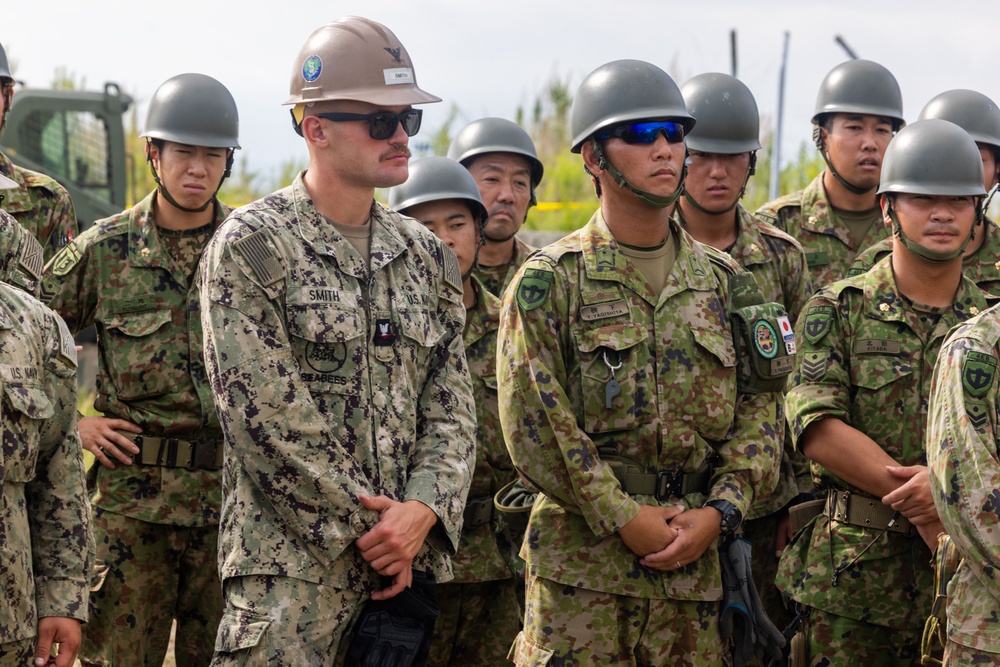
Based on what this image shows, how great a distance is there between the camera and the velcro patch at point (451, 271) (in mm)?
3971

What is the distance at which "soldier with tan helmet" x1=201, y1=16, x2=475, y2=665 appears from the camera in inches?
137

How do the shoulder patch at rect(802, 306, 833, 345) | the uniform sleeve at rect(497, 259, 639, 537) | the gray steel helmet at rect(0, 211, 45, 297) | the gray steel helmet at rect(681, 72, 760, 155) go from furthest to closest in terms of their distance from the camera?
the gray steel helmet at rect(681, 72, 760, 155), the shoulder patch at rect(802, 306, 833, 345), the gray steel helmet at rect(0, 211, 45, 297), the uniform sleeve at rect(497, 259, 639, 537)

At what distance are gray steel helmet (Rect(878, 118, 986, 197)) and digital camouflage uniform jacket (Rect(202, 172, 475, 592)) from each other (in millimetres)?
2009

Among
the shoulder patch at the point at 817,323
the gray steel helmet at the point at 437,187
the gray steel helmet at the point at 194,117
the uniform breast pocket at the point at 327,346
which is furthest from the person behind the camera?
the gray steel helmet at the point at 437,187

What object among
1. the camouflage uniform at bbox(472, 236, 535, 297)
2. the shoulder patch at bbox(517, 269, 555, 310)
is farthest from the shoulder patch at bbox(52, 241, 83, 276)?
the shoulder patch at bbox(517, 269, 555, 310)

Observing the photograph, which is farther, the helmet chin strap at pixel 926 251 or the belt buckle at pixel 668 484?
the helmet chin strap at pixel 926 251

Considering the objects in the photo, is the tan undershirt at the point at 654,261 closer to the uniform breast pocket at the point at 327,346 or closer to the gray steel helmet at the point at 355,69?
the gray steel helmet at the point at 355,69

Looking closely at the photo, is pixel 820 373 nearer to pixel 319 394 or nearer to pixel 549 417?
pixel 549 417

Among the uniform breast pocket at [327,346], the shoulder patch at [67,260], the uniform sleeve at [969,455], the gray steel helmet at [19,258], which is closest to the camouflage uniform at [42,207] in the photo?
the shoulder patch at [67,260]

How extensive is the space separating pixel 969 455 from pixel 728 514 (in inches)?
28.9

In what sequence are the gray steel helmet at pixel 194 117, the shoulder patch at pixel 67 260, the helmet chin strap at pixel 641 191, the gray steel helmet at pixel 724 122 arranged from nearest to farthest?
the helmet chin strap at pixel 641 191 → the shoulder patch at pixel 67 260 → the gray steel helmet at pixel 194 117 → the gray steel helmet at pixel 724 122

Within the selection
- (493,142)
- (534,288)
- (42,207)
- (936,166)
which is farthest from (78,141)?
(936,166)

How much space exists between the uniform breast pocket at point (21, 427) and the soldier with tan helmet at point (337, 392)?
1.52 ft

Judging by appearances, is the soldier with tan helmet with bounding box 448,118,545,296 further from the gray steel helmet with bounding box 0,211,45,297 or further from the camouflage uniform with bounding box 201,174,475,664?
the camouflage uniform with bounding box 201,174,475,664
